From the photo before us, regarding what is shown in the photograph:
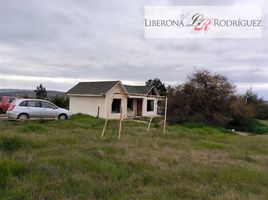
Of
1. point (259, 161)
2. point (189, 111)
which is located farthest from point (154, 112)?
point (259, 161)

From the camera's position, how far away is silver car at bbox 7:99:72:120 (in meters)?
19.7

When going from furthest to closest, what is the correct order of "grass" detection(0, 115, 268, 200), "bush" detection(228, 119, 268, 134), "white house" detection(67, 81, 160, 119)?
"bush" detection(228, 119, 268, 134)
"white house" detection(67, 81, 160, 119)
"grass" detection(0, 115, 268, 200)

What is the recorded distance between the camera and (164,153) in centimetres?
930

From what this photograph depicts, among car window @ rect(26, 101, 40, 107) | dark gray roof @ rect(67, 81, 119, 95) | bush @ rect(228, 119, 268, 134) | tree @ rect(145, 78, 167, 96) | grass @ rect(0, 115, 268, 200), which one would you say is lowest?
bush @ rect(228, 119, 268, 134)

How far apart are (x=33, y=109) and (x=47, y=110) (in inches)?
36.9

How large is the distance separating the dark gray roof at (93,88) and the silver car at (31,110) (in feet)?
29.3

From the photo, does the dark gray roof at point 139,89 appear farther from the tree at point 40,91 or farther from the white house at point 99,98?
the tree at point 40,91

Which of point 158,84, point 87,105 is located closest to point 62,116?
point 87,105

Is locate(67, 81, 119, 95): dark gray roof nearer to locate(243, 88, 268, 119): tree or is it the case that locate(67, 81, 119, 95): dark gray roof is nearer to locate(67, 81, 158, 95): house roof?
locate(67, 81, 158, 95): house roof

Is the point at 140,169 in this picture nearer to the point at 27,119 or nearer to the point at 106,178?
the point at 106,178

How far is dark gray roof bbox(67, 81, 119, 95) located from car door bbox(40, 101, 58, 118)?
28.8ft

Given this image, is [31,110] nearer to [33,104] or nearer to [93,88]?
[33,104]

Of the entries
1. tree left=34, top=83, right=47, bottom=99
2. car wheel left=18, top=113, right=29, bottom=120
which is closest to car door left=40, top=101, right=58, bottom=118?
car wheel left=18, top=113, right=29, bottom=120

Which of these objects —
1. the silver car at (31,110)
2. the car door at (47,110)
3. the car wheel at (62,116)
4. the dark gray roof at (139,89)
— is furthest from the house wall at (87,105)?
the car door at (47,110)
